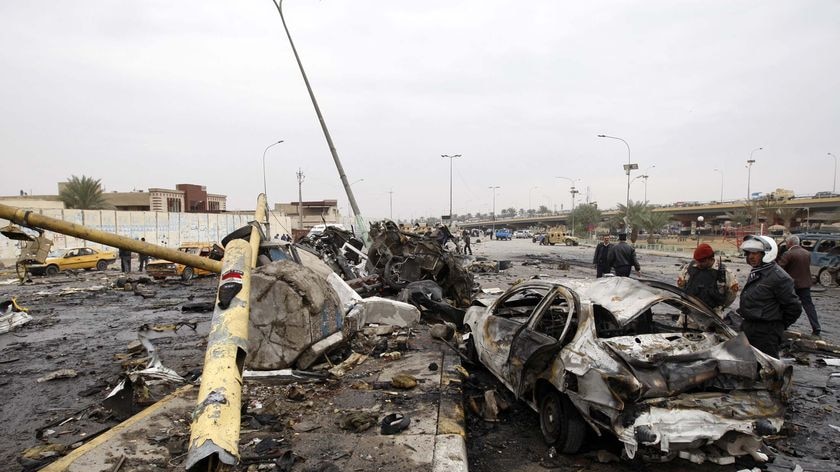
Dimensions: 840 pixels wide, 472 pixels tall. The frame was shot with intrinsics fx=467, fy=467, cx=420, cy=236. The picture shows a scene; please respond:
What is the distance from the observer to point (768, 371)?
3893mm

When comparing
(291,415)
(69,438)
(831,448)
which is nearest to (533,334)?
(291,415)

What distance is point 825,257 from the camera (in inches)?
623

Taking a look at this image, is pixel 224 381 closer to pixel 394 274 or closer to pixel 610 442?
pixel 610 442

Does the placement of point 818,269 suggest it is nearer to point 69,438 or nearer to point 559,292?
point 559,292

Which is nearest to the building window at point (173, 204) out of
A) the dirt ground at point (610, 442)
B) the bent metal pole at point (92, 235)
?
the bent metal pole at point (92, 235)

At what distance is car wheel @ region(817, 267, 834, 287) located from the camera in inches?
624

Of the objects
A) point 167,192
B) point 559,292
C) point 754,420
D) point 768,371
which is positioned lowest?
point 754,420

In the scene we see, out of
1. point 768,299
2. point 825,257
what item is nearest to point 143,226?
point 768,299

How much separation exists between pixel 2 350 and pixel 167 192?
44.8 m

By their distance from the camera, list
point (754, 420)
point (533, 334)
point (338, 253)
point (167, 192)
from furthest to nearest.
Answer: point (167, 192) → point (338, 253) → point (533, 334) → point (754, 420)

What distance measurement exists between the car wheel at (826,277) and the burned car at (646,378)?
1545 cm

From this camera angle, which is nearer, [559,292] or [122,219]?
[559,292]

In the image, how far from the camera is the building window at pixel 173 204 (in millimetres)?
49000

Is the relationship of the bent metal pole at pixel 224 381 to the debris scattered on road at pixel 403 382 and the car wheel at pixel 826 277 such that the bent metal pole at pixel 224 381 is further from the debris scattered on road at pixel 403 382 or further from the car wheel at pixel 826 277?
the car wheel at pixel 826 277
